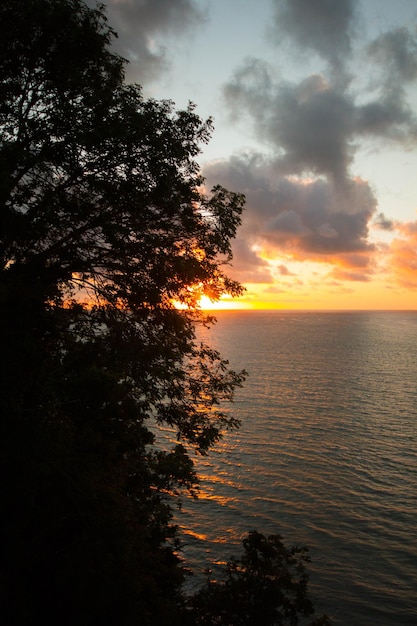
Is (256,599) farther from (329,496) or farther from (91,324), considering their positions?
(329,496)

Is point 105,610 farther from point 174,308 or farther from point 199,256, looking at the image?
point 199,256

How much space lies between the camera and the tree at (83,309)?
9320 millimetres

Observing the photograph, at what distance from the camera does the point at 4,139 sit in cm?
1196

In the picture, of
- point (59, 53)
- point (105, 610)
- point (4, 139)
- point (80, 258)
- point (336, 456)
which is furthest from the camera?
point (336, 456)

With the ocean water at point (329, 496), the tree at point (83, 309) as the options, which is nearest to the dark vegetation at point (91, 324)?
the tree at point (83, 309)

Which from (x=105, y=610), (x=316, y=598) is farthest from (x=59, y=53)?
(x=316, y=598)

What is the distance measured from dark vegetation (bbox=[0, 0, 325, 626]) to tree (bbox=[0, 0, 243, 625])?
0.16 feet

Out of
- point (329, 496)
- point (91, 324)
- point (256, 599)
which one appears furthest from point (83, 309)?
point (329, 496)

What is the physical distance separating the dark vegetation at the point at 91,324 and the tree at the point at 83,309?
47 mm

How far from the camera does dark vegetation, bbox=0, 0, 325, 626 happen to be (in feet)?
30.6

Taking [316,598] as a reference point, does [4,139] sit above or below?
above

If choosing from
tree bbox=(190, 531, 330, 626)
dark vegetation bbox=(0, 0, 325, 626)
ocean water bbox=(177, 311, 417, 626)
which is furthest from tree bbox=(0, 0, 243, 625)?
ocean water bbox=(177, 311, 417, 626)

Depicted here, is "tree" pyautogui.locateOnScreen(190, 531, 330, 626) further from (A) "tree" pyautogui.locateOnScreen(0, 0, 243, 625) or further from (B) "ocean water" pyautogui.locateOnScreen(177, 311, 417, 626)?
(B) "ocean water" pyautogui.locateOnScreen(177, 311, 417, 626)

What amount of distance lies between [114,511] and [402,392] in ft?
225
